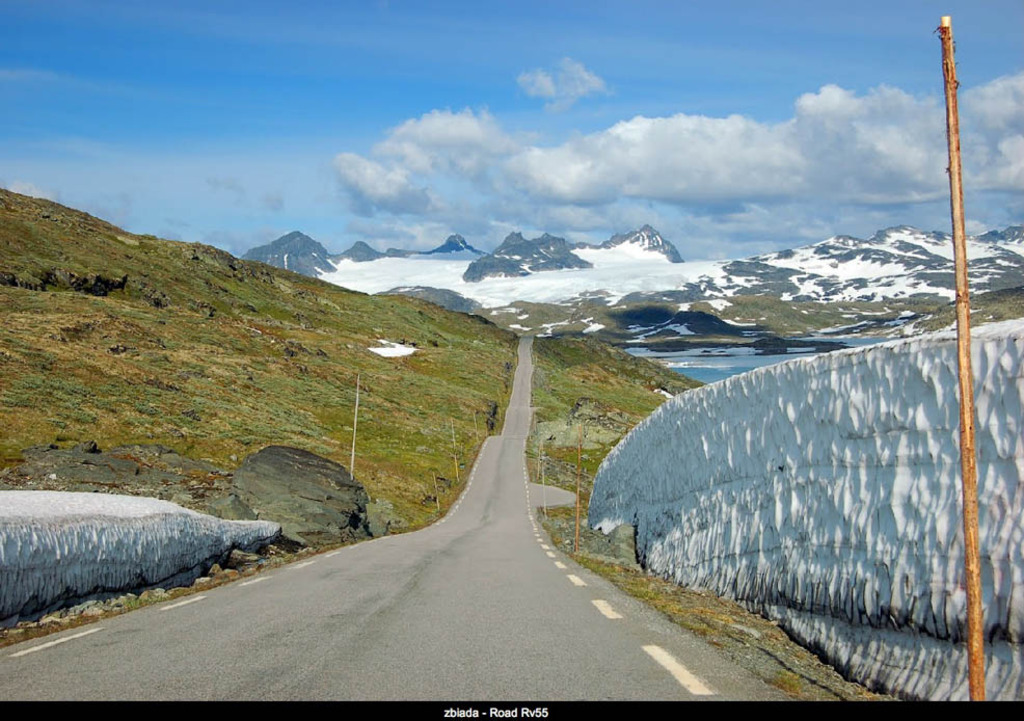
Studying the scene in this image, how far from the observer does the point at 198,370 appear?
8138cm

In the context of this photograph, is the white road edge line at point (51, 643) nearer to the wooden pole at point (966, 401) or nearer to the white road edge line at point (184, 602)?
the white road edge line at point (184, 602)

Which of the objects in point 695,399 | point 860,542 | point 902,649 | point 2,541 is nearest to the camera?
point 902,649

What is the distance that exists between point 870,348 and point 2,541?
11703mm

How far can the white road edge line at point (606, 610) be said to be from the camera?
36.0 feet

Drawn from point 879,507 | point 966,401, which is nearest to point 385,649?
point 879,507

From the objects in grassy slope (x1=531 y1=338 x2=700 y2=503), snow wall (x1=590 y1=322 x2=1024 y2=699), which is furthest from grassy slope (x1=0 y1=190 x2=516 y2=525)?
snow wall (x1=590 y1=322 x2=1024 y2=699)

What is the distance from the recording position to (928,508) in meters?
7.98

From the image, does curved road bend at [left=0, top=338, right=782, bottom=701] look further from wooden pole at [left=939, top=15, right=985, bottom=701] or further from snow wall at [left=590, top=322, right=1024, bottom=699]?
snow wall at [left=590, top=322, right=1024, bottom=699]

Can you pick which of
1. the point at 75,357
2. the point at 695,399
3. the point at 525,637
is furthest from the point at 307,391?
the point at 525,637

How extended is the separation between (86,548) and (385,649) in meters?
7.77

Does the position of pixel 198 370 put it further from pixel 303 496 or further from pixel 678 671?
pixel 678 671

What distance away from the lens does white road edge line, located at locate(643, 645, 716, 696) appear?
6.69m
